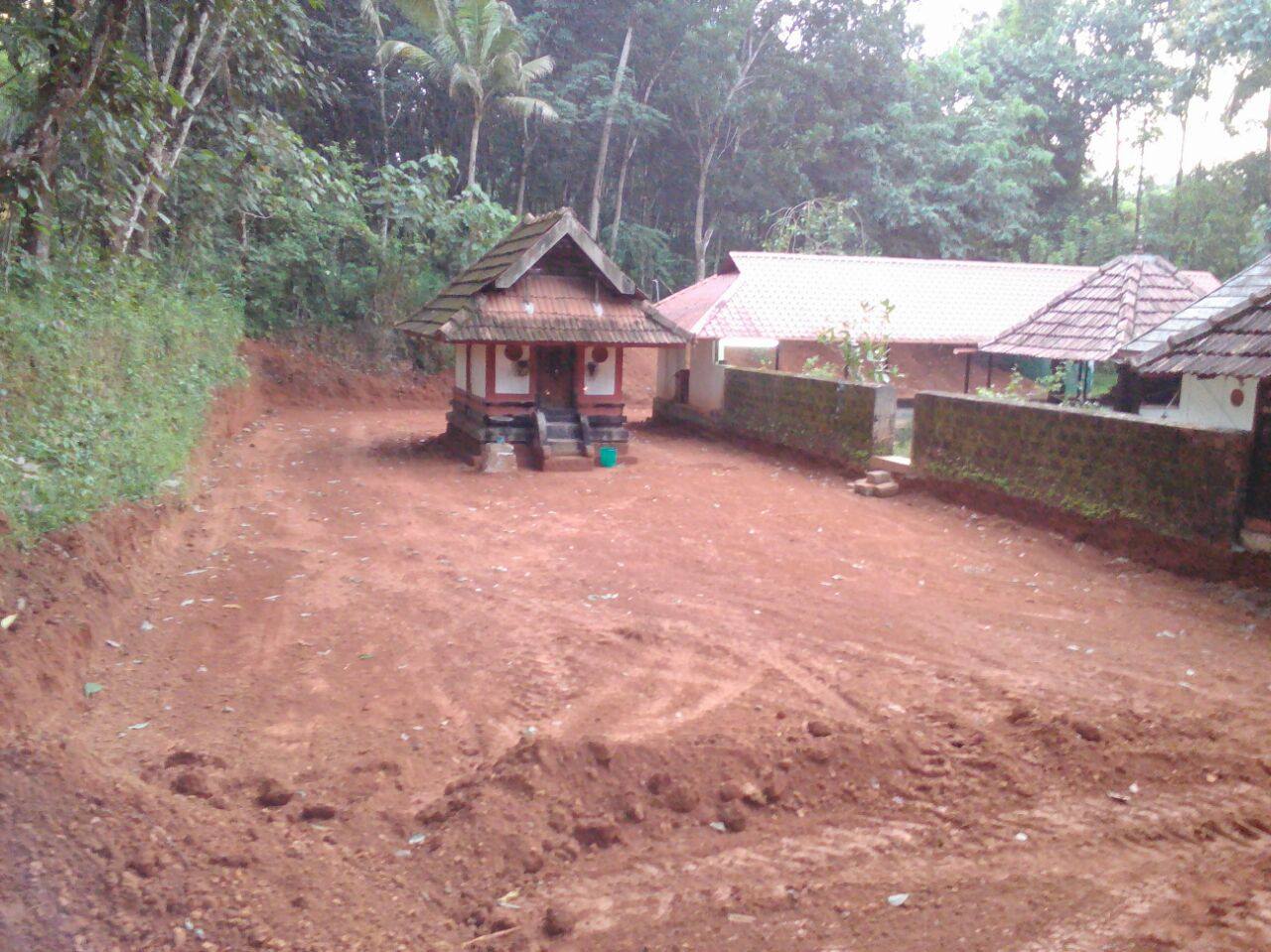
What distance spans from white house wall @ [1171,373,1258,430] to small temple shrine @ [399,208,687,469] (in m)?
6.93

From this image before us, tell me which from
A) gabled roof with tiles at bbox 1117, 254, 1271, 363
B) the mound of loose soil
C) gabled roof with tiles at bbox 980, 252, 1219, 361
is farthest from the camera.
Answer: the mound of loose soil

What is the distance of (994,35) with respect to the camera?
1356 inches

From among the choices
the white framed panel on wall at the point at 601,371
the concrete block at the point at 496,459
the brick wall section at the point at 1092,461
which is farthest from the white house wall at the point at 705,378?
the brick wall section at the point at 1092,461

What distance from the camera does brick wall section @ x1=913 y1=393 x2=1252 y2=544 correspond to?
8664 millimetres

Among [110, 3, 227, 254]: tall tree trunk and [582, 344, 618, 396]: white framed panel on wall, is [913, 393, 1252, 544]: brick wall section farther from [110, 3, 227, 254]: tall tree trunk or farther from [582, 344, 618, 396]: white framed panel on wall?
[110, 3, 227, 254]: tall tree trunk

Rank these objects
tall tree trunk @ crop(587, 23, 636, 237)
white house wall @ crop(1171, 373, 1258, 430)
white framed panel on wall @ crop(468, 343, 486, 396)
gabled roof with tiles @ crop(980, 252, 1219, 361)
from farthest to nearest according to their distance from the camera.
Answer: tall tree trunk @ crop(587, 23, 636, 237) < gabled roof with tiles @ crop(980, 252, 1219, 361) < white framed panel on wall @ crop(468, 343, 486, 396) < white house wall @ crop(1171, 373, 1258, 430)

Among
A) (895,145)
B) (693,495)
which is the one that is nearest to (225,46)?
(693,495)

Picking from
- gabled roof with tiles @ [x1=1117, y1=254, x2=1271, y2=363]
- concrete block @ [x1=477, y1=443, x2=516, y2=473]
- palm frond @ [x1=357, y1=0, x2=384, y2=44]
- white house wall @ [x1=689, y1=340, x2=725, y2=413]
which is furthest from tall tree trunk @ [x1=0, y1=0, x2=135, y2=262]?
palm frond @ [x1=357, y1=0, x2=384, y2=44]

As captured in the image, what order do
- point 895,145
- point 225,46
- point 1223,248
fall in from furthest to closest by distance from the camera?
point 895,145
point 1223,248
point 225,46

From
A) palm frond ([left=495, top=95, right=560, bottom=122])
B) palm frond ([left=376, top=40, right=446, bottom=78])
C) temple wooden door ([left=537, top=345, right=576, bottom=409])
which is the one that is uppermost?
palm frond ([left=376, top=40, right=446, bottom=78])

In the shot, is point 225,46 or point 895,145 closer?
point 225,46

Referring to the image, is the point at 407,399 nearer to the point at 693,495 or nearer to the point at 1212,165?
the point at 693,495

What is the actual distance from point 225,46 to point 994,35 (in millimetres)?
28994

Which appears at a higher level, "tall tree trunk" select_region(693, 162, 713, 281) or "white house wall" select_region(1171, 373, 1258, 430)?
"tall tree trunk" select_region(693, 162, 713, 281)
